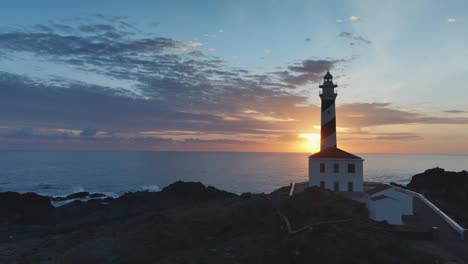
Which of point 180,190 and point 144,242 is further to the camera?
point 180,190

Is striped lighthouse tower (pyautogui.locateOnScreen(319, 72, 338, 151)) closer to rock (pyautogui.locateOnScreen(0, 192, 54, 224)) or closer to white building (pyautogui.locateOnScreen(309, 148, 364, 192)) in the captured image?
white building (pyautogui.locateOnScreen(309, 148, 364, 192))

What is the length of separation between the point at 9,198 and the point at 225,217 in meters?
28.6

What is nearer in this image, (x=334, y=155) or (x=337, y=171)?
(x=337, y=171)

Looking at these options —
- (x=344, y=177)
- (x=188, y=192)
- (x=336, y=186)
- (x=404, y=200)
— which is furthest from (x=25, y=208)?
(x=404, y=200)

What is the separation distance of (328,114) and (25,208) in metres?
34.2

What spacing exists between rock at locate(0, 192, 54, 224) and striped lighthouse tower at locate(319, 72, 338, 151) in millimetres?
29263

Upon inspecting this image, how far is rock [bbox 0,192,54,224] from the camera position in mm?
34250

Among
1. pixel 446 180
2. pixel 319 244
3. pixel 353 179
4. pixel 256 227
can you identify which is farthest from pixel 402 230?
pixel 446 180

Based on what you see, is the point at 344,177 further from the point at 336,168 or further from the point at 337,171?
the point at 336,168

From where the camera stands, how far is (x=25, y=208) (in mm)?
37781

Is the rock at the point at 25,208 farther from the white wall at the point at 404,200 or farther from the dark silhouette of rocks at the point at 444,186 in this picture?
the dark silhouette of rocks at the point at 444,186

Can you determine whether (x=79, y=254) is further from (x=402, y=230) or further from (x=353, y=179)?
(x=353, y=179)

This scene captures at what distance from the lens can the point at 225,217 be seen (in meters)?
23.3

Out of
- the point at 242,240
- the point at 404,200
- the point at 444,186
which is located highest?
the point at 404,200
